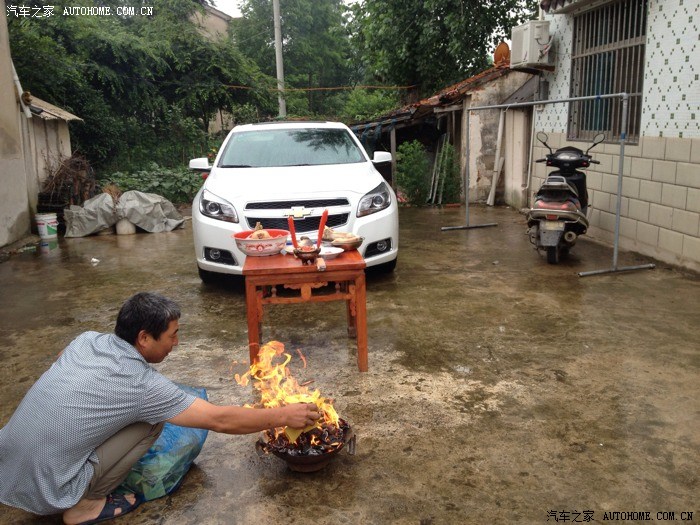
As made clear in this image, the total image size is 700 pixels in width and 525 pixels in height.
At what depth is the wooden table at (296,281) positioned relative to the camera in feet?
13.6

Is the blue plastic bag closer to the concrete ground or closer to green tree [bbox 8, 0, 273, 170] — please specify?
the concrete ground

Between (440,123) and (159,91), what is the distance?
786 centimetres

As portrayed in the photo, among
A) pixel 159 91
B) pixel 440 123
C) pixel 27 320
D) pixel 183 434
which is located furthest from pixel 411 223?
pixel 159 91

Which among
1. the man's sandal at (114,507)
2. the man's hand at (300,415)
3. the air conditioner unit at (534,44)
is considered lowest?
the man's sandal at (114,507)

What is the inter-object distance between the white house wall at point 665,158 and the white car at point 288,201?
10.5 ft

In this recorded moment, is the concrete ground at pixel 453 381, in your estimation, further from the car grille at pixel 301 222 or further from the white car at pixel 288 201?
the car grille at pixel 301 222

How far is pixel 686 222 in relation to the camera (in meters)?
6.80

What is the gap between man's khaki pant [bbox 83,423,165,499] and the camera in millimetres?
2707

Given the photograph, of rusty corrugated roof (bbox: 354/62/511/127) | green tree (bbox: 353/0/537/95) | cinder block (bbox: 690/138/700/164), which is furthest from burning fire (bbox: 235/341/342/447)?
green tree (bbox: 353/0/537/95)

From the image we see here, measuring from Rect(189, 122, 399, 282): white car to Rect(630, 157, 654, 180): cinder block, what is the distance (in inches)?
129

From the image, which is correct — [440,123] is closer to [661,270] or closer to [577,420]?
[661,270]

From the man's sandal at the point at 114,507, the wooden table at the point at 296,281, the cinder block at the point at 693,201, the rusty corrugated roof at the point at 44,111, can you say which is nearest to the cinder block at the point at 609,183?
the cinder block at the point at 693,201

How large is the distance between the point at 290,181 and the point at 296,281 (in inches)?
90.9

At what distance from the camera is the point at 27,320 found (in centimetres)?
578
